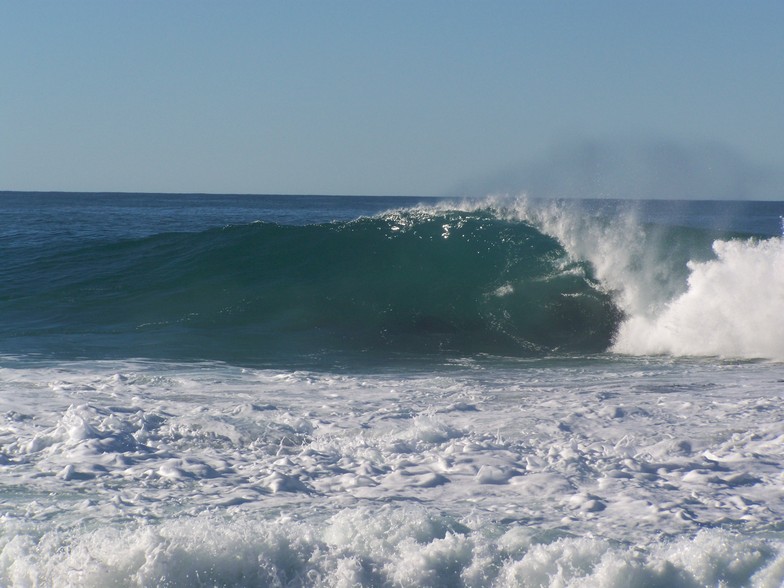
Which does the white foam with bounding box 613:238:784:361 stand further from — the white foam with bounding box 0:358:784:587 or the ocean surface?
the white foam with bounding box 0:358:784:587

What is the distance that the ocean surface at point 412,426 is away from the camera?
373 centimetres

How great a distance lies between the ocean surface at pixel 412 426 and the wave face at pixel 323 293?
76mm

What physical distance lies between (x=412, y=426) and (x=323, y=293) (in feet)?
23.7

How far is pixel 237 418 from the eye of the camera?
19.1ft

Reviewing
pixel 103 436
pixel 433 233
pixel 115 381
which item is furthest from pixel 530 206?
pixel 103 436

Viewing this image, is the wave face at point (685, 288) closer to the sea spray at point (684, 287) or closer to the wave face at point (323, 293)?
the sea spray at point (684, 287)

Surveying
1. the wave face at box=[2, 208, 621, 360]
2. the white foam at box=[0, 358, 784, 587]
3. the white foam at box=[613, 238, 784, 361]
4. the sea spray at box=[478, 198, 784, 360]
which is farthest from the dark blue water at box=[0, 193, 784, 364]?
the white foam at box=[0, 358, 784, 587]

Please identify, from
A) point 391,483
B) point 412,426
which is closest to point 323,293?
point 412,426

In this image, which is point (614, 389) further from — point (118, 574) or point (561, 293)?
point (561, 293)

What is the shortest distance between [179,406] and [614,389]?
3.44m

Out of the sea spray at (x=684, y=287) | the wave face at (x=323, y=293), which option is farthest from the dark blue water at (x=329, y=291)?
the sea spray at (x=684, y=287)

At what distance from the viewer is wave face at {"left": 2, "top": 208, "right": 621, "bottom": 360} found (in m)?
10.1

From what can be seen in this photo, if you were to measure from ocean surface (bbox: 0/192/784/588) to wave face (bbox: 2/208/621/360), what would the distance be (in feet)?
0.25

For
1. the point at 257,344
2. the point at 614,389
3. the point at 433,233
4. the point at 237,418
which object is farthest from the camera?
the point at 433,233
